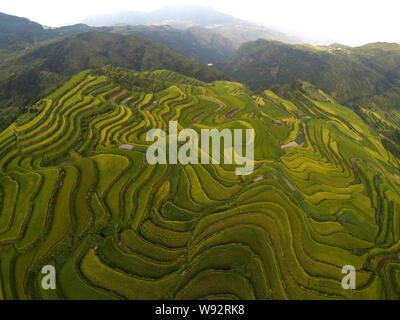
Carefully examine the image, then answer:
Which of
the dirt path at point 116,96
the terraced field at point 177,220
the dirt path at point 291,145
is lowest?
the terraced field at point 177,220

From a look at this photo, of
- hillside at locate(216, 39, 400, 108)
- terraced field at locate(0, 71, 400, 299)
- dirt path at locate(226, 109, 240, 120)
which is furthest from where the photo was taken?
hillside at locate(216, 39, 400, 108)

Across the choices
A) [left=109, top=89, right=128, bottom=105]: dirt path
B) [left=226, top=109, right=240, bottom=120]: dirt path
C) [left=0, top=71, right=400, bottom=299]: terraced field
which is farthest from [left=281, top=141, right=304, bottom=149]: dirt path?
[left=109, top=89, right=128, bottom=105]: dirt path

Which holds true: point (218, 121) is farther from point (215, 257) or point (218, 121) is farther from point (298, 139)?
point (215, 257)

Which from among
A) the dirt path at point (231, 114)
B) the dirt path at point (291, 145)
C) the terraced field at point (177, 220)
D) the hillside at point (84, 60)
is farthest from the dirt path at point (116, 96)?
the hillside at point (84, 60)

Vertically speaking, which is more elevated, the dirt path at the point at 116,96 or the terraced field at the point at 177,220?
the dirt path at the point at 116,96

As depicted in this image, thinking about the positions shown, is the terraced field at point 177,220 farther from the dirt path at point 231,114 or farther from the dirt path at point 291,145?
the dirt path at point 231,114

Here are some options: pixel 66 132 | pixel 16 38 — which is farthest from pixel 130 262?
pixel 16 38

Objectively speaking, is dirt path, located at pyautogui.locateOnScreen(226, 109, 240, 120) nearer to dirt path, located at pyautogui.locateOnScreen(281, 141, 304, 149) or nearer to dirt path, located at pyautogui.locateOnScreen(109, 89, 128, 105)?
dirt path, located at pyautogui.locateOnScreen(281, 141, 304, 149)

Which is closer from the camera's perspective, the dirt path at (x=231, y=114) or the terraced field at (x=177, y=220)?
the terraced field at (x=177, y=220)
